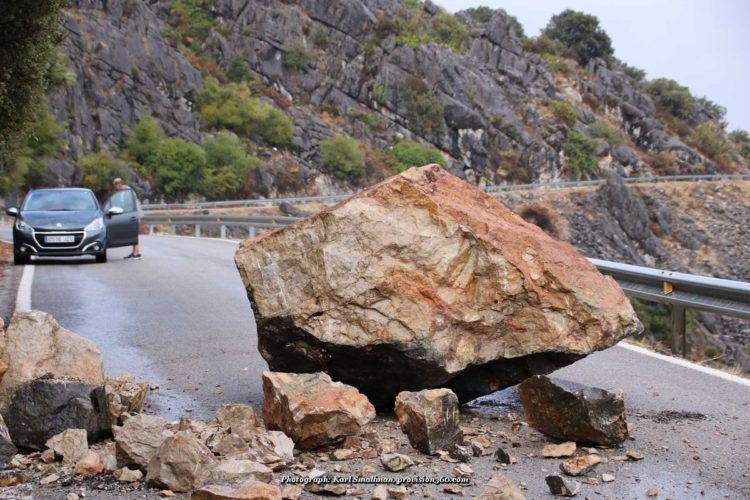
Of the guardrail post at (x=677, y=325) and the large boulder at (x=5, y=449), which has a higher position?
the guardrail post at (x=677, y=325)

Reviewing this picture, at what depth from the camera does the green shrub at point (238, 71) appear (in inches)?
4021

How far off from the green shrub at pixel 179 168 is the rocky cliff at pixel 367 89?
7.38m

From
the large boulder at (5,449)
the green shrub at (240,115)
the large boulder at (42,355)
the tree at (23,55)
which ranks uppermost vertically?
the green shrub at (240,115)

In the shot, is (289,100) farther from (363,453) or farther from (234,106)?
(363,453)

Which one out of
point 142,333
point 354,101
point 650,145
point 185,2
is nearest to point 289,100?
point 354,101

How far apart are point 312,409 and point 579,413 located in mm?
1418

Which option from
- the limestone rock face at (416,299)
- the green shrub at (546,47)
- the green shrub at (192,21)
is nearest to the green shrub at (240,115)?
the green shrub at (192,21)

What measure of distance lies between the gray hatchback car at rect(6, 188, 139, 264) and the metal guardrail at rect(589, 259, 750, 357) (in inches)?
476

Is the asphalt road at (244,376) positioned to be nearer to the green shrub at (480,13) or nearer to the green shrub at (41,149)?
the green shrub at (41,149)

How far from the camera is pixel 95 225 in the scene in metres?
18.9

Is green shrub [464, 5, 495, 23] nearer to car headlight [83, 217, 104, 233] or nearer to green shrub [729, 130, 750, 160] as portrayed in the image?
green shrub [729, 130, 750, 160]

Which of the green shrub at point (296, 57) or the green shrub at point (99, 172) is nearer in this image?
the green shrub at point (99, 172)

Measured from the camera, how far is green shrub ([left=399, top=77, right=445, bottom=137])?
10544cm

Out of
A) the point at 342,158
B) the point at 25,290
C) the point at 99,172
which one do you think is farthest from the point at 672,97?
the point at 25,290
